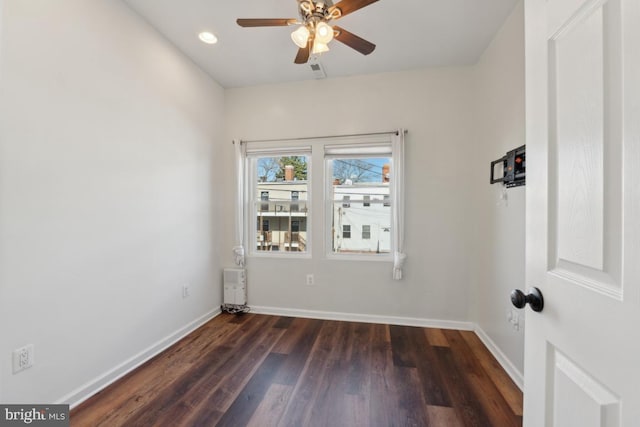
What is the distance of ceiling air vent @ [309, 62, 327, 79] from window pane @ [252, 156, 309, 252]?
3.01ft

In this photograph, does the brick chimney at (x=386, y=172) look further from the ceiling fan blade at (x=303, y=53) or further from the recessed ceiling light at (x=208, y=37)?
the recessed ceiling light at (x=208, y=37)

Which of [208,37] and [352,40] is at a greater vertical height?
[208,37]

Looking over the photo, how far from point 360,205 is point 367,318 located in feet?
4.22

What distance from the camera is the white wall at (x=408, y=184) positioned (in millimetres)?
2779

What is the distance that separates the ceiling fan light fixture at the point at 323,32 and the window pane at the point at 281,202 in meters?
1.60

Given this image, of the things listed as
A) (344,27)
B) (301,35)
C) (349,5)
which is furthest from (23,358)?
(344,27)

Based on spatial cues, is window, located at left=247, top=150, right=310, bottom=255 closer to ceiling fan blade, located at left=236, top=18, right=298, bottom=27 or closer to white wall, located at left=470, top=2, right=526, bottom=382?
ceiling fan blade, located at left=236, top=18, right=298, bottom=27

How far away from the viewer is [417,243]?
287 cm

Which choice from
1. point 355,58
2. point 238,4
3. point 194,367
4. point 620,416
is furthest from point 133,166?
point 620,416

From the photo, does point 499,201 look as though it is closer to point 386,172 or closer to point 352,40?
point 386,172

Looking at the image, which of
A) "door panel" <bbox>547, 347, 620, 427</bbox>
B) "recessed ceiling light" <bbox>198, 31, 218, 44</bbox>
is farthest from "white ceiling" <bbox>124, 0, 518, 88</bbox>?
"door panel" <bbox>547, 347, 620, 427</bbox>

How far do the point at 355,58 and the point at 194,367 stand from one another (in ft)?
10.3

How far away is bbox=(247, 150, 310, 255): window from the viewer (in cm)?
324

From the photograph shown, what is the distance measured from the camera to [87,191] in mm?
1738
